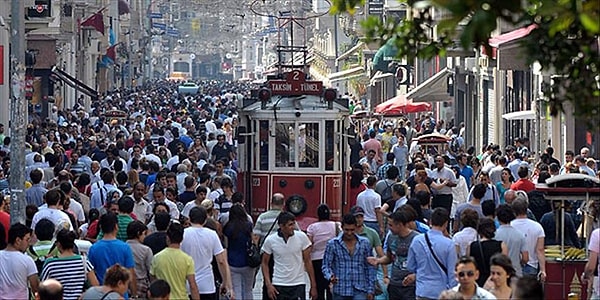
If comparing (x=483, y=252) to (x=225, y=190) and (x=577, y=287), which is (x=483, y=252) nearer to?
(x=577, y=287)

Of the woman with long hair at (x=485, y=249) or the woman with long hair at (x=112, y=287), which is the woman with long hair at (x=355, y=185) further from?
the woman with long hair at (x=112, y=287)

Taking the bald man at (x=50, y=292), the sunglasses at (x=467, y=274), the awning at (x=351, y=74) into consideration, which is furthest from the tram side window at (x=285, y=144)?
the awning at (x=351, y=74)

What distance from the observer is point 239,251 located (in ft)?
47.7

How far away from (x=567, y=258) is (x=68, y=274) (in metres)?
4.95

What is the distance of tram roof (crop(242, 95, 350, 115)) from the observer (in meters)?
20.4

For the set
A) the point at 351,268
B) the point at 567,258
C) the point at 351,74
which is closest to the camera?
the point at 351,268

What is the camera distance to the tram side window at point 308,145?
2030 cm

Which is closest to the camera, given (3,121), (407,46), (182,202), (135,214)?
(407,46)

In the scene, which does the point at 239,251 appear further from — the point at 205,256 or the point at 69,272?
the point at 69,272

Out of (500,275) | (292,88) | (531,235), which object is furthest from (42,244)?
(292,88)

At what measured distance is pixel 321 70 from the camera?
92750 millimetres

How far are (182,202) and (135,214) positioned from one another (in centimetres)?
176

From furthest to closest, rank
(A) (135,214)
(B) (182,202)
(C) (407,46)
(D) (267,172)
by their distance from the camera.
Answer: (D) (267,172)
(B) (182,202)
(A) (135,214)
(C) (407,46)

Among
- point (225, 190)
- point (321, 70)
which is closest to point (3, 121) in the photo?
point (225, 190)
